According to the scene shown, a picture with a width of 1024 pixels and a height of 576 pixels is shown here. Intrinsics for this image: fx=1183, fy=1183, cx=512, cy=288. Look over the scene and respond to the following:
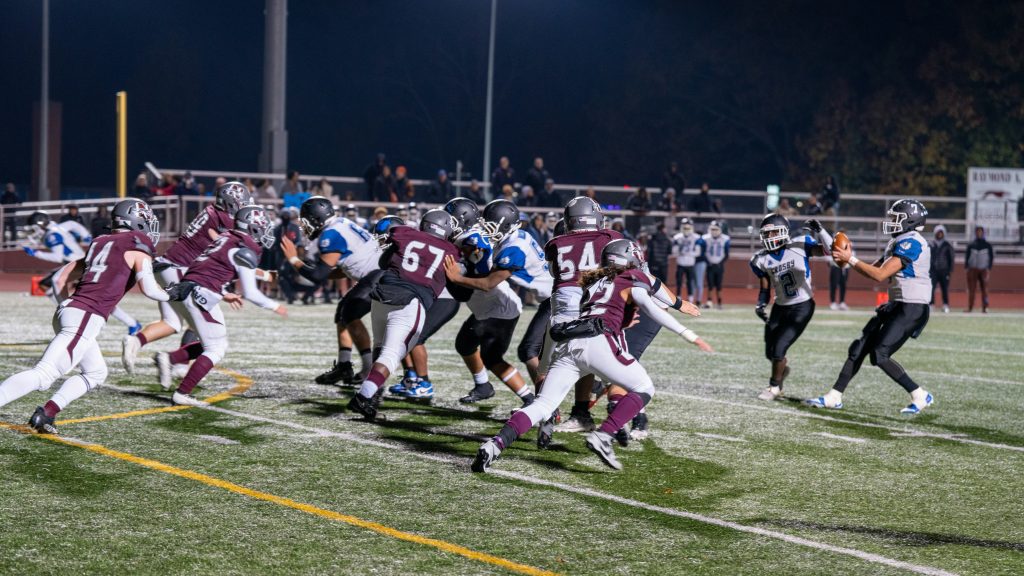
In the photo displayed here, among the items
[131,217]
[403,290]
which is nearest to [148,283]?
[131,217]

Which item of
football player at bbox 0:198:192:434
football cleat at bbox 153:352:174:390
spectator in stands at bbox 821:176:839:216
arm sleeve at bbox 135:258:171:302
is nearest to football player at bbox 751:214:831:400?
football cleat at bbox 153:352:174:390

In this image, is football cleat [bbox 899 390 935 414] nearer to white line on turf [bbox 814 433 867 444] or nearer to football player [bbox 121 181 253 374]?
white line on turf [bbox 814 433 867 444]

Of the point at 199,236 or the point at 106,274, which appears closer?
the point at 106,274

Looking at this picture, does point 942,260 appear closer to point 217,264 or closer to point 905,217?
point 905,217

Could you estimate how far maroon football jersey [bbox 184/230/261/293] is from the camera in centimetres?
948

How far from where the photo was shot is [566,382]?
721 centimetres

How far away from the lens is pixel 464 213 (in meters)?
9.73

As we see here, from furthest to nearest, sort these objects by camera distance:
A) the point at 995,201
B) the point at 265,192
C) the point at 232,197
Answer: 1. the point at 995,201
2. the point at 265,192
3. the point at 232,197

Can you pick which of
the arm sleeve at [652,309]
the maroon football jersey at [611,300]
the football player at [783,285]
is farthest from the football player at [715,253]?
the arm sleeve at [652,309]

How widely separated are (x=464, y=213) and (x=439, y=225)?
45cm

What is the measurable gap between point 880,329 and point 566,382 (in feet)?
13.7

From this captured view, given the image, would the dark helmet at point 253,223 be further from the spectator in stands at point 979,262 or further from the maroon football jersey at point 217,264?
the spectator in stands at point 979,262

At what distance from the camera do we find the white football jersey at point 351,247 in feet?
33.0

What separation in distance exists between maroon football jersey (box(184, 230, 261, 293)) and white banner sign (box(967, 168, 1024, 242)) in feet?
84.5
